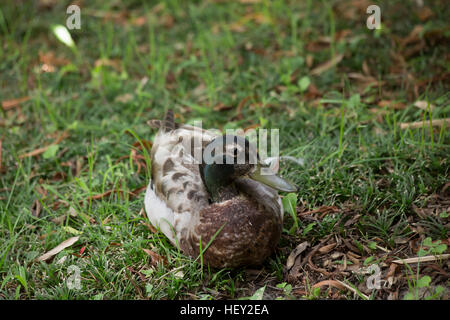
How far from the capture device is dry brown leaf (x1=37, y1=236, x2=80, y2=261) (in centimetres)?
303

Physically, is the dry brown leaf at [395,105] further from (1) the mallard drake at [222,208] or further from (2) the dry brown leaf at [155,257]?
(2) the dry brown leaf at [155,257]

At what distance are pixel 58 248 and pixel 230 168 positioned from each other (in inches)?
48.1

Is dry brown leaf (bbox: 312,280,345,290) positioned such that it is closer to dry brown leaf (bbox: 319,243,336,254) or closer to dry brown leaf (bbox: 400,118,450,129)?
dry brown leaf (bbox: 319,243,336,254)

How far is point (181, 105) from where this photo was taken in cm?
439

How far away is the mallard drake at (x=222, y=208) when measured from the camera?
2578 millimetres

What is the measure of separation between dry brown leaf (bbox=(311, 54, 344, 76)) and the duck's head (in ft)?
6.20

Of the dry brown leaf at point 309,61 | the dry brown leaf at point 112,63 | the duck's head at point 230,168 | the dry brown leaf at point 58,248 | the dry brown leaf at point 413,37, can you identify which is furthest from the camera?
the dry brown leaf at point 112,63

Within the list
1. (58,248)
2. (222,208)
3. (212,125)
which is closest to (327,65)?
(212,125)

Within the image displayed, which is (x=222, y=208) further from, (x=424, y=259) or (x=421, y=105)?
(x=421, y=105)

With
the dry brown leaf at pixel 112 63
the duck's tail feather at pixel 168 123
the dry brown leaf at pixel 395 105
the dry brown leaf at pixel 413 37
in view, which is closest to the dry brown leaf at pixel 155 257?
the duck's tail feather at pixel 168 123

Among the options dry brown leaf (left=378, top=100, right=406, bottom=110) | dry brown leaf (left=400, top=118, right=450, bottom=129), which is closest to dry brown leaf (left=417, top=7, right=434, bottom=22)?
dry brown leaf (left=378, top=100, right=406, bottom=110)

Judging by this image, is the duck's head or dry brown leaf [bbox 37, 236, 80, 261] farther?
dry brown leaf [bbox 37, 236, 80, 261]

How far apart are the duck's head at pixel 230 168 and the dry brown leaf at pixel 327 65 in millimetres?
1891
